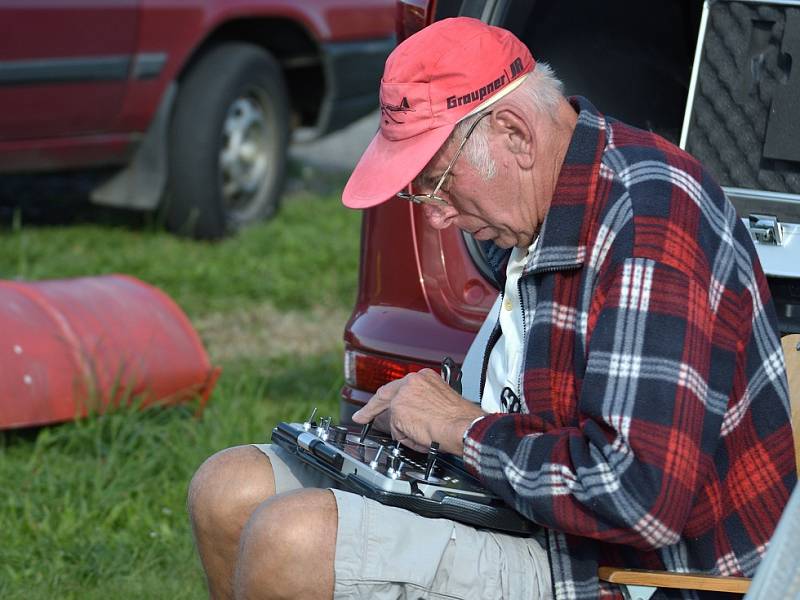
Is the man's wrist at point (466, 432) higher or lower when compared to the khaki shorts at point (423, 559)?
higher

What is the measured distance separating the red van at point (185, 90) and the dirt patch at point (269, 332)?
3.15 feet

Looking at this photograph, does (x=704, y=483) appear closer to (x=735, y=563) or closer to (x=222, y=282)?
(x=735, y=563)

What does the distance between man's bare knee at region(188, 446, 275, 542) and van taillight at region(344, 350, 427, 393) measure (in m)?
0.56

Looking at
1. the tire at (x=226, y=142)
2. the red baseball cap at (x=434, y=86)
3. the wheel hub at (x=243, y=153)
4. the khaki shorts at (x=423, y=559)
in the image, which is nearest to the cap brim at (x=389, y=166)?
the red baseball cap at (x=434, y=86)

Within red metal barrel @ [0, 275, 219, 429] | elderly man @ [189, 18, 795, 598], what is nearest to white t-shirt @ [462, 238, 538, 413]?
elderly man @ [189, 18, 795, 598]

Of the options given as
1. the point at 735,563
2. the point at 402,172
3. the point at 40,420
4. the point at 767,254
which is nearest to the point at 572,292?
the point at 402,172

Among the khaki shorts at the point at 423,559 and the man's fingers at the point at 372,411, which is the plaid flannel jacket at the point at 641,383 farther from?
the man's fingers at the point at 372,411

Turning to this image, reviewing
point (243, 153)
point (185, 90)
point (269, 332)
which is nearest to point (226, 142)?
point (243, 153)

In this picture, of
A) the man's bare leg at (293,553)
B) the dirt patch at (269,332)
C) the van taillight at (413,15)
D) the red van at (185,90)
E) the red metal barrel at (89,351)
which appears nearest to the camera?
the man's bare leg at (293,553)

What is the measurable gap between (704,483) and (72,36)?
13.7 feet

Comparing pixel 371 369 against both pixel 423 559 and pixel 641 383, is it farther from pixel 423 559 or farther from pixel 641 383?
pixel 641 383

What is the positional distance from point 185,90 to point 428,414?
168 inches

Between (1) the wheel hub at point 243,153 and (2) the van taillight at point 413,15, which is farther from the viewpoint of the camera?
(1) the wheel hub at point 243,153

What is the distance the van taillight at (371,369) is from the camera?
2.93m
